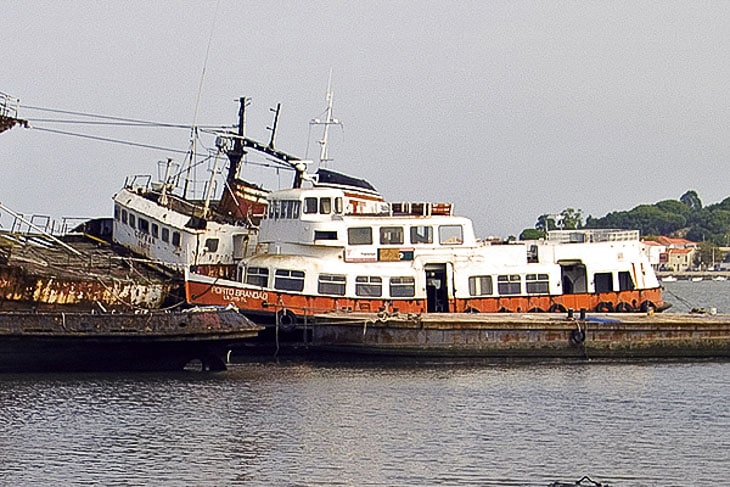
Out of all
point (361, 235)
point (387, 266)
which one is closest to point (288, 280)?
point (361, 235)

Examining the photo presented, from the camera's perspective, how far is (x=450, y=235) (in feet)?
129

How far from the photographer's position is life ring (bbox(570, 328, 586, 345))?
37.1 metres

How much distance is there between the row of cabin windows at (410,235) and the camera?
126 ft

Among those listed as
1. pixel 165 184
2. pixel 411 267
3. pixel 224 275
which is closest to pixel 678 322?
pixel 411 267

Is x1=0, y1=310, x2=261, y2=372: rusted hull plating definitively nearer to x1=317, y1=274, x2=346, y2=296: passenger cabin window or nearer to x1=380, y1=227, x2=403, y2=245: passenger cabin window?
x1=317, y1=274, x2=346, y2=296: passenger cabin window

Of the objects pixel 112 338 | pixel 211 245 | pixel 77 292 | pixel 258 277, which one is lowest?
pixel 112 338

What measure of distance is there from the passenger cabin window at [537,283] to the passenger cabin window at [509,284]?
0.31 m

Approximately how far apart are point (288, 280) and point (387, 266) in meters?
3.12

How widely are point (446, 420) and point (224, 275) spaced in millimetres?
14271

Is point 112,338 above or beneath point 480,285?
beneath

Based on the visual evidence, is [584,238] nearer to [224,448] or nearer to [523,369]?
[523,369]

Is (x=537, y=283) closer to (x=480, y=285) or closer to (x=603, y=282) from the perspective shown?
(x=480, y=285)

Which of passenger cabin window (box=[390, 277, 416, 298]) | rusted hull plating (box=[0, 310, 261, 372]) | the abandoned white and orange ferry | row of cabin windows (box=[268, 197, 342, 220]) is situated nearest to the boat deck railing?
the abandoned white and orange ferry

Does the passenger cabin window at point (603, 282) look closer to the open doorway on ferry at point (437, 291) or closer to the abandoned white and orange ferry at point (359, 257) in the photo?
the abandoned white and orange ferry at point (359, 257)
